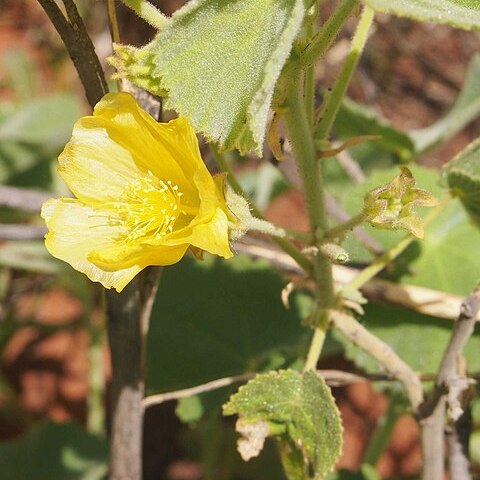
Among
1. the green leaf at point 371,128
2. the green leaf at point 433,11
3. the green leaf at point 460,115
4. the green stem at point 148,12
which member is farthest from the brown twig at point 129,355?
the green leaf at point 460,115

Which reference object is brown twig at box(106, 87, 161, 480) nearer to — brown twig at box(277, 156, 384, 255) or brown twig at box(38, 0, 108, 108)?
brown twig at box(38, 0, 108, 108)

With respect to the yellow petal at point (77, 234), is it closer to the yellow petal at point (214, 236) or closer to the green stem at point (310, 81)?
the yellow petal at point (214, 236)

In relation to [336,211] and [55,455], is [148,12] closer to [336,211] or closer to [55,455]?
[336,211]

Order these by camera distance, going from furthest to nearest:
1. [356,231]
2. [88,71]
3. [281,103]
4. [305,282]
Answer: [356,231] < [305,282] < [88,71] < [281,103]

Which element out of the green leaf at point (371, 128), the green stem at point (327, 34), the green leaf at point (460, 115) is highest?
the green leaf at point (460, 115)

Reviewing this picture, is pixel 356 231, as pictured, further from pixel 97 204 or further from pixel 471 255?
pixel 97 204

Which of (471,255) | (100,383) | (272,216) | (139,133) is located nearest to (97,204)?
(139,133)
